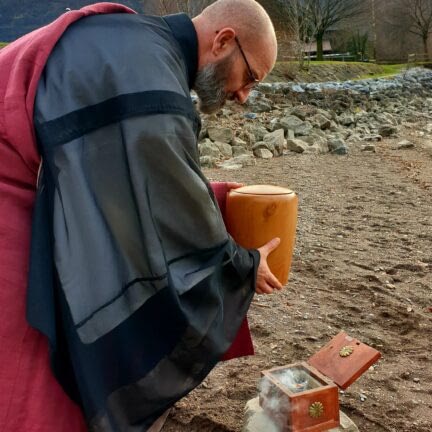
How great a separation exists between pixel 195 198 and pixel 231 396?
1.47 meters

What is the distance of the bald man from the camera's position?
1.50 metres

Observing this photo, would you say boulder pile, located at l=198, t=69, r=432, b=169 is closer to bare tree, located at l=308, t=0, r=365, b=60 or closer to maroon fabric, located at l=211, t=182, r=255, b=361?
maroon fabric, located at l=211, t=182, r=255, b=361

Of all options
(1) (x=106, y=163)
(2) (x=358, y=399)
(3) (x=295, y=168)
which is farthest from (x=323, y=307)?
A: (3) (x=295, y=168)

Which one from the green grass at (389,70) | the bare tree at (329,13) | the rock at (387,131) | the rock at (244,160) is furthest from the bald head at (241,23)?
the bare tree at (329,13)

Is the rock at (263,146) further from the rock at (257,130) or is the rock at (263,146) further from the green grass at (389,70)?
the green grass at (389,70)

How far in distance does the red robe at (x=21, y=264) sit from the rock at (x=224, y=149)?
28.0ft

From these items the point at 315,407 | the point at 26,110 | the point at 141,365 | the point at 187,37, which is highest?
the point at 187,37

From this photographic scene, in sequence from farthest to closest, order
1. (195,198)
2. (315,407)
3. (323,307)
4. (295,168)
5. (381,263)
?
(295,168)
(381,263)
(323,307)
(315,407)
(195,198)

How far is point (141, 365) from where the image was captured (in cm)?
158

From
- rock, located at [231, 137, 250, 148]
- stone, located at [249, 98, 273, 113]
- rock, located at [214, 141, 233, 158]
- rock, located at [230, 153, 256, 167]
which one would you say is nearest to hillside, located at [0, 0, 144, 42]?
stone, located at [249, 98, 273, 113]

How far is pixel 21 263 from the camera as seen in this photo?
162 cm

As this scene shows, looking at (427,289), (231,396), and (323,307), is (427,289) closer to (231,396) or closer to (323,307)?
(323,307)

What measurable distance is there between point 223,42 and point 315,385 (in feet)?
4.02

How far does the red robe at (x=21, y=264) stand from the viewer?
1.56m
